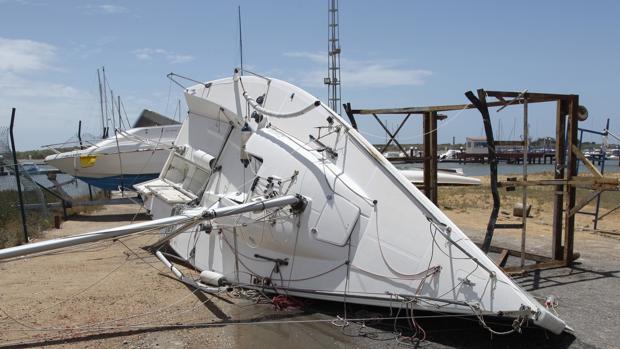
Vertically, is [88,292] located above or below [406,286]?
below

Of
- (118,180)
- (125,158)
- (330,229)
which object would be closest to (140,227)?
(330,229)

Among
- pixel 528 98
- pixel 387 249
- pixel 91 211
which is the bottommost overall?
pixel 91 211

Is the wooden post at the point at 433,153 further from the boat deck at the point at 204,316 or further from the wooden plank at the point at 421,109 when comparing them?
the boat deck at the point at 204,316

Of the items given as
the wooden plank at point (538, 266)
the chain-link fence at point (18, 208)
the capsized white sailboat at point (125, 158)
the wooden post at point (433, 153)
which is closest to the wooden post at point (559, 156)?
the wooden plank at point (538, 266)

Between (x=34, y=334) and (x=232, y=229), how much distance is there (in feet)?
10.7

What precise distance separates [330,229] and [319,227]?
0.19 m

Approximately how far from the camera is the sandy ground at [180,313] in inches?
242

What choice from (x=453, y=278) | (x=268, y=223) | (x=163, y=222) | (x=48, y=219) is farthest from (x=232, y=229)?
(x=48, y=219)

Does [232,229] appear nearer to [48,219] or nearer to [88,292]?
[88,292]

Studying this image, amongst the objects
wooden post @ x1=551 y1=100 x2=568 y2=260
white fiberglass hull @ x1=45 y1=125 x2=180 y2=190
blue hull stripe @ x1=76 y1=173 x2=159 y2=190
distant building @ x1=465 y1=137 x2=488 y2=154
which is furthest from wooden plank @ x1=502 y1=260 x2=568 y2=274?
distant building @ x1=465 y1=137 x2=488 y2=154

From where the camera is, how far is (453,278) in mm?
6066

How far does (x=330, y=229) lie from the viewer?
7137mm

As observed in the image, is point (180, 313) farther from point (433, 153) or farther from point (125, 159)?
point (125, 159)

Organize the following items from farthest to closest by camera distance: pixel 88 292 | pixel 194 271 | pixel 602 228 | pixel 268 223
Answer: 1. pixel 602 228
2. pixel 194 271
3. pixel 88 292
4. pixel 268 223
